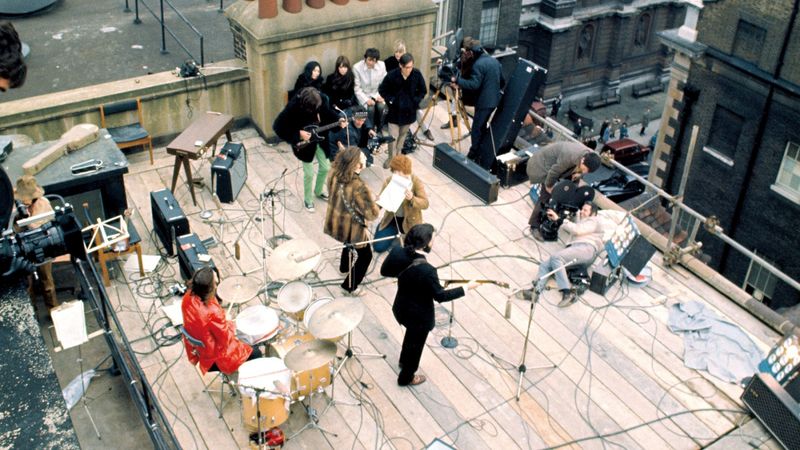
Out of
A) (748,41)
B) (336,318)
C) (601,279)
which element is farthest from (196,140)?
(748,41)

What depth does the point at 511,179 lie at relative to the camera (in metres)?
12.0

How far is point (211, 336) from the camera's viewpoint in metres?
7.25

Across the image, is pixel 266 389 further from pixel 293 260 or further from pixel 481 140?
pixel 481 140

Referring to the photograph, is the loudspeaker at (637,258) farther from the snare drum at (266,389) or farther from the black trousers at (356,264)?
the snare drum at (266,389)

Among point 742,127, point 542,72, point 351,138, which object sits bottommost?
point 742,127

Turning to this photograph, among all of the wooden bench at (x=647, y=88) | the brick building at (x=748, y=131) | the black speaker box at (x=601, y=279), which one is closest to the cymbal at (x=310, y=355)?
the black speaker box at (x=601, y=279)

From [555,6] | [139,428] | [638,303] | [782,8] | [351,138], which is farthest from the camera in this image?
[555,6]

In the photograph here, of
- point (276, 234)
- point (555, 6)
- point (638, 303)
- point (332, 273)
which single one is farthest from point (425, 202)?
point (555, 6)

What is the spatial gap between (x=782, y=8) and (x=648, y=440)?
19.7m

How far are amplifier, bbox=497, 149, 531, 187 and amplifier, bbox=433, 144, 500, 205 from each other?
10.8 inches

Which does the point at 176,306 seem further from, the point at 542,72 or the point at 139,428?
the point at 542,72

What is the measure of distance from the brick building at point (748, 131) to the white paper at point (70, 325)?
64.7 feet

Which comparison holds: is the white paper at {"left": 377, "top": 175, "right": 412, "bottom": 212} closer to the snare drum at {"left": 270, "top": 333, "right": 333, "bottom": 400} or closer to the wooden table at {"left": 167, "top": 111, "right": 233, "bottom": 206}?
the snare drum at {"left": 270, "top": 333, "right": 333, "bottom": 400}

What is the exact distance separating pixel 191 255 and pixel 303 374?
107 inches
